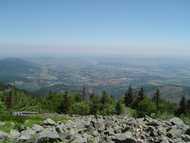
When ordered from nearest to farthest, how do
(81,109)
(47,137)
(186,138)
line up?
(47,137) < (186,138) < (81,109)

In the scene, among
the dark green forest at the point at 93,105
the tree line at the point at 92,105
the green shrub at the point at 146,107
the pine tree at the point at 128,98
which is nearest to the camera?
the dark green forest at the point at 93,105

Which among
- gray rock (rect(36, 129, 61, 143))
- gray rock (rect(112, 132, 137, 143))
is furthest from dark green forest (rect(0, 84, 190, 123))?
gray rock (rect(36, 129, 61, 143))

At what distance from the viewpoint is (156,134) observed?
21672 mm

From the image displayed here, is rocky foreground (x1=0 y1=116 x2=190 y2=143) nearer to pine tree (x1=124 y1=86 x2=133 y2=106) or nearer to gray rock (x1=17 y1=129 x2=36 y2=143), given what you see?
gray rock (x1=17 y1=129 x2=36 y2=143)

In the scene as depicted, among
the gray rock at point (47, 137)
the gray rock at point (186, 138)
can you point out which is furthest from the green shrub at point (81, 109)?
the gray rock at point (47, 137)

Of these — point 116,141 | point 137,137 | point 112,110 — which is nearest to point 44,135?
point 116,141

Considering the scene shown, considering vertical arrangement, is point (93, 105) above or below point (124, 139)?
below

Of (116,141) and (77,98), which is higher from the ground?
(116,141)

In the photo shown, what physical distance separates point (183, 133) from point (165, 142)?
3403 millimetres

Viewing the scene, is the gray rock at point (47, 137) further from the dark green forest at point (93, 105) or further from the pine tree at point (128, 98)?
the pine tree at point (128, 98)

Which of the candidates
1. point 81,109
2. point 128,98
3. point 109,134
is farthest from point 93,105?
point 109,134

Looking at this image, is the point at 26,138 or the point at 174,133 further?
the point at 174,133

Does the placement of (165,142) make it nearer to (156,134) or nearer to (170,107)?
(156,134)

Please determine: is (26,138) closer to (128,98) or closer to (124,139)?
(124,139)
